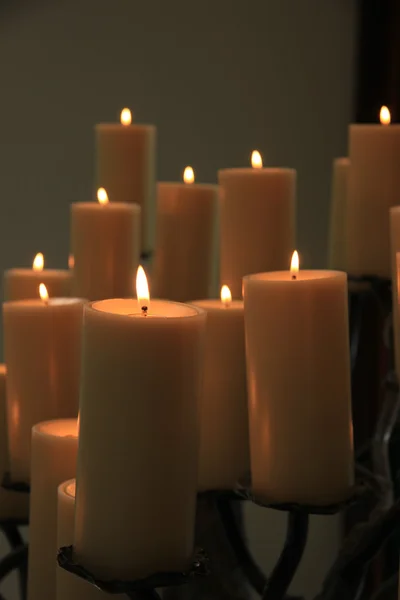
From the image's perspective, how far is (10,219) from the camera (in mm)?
1823

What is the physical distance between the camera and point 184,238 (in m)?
0.78

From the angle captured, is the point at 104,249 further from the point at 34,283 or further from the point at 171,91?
the point at 171,91

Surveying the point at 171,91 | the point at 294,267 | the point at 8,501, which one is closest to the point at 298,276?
the point at 294,267

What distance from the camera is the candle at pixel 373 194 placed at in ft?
2.29

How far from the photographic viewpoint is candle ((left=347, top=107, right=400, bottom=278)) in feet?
2.29

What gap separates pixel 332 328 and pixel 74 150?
4.21 ft

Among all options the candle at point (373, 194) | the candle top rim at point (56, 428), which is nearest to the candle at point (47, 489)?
the candle top rim at point (56, 428)

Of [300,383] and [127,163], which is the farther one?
[127,163]

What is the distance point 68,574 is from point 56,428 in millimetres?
95

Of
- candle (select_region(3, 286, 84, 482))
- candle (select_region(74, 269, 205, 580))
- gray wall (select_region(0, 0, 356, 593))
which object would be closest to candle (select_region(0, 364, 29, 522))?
candle (select_region(3, 286, 84, 482))

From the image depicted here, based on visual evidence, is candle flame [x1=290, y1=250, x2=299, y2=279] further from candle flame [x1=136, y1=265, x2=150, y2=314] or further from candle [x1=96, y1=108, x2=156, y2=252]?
candle [x1=96, y1=108, x2=156, y2=252]

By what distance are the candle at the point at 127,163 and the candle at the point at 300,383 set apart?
1.13 feet

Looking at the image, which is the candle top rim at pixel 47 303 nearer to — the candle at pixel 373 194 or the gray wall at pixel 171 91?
the candle at pixel 373 194

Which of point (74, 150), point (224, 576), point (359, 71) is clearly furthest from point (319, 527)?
point (74, 150)
